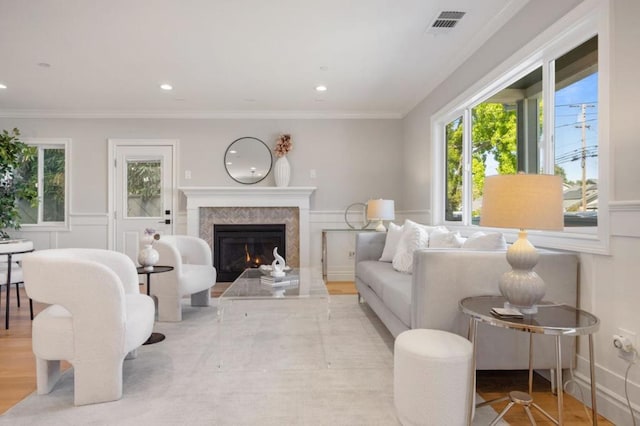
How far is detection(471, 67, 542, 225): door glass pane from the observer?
113 inches

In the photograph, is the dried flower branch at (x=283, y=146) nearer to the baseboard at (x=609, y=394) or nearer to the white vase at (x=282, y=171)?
the white vase at (x=282, y=171)

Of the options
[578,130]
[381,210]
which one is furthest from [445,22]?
[381,210]

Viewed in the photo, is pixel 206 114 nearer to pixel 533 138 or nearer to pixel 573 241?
pixel 533 138

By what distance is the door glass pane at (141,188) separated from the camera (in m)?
5.36

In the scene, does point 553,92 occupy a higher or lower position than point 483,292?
higher

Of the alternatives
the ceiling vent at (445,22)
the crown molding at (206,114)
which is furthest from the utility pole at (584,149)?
the crown molding at (206,114)

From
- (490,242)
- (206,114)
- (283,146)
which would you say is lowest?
(490,242)

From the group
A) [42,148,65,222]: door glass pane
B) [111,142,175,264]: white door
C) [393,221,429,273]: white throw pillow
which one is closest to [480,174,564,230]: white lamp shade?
[393,221,429,273]: white throw pillow

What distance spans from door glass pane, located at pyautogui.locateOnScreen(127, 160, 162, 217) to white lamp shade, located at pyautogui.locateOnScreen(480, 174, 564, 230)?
4820mm

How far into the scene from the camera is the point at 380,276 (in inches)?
119

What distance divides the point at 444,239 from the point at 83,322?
8.00 ft

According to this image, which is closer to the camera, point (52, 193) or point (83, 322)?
point (83, 322)

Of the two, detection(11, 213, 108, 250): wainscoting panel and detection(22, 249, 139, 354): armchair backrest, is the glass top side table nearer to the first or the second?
detection(22, 249, 139, 354): armchair backrest

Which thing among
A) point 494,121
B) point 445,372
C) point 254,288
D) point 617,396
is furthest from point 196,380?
point 494,121
